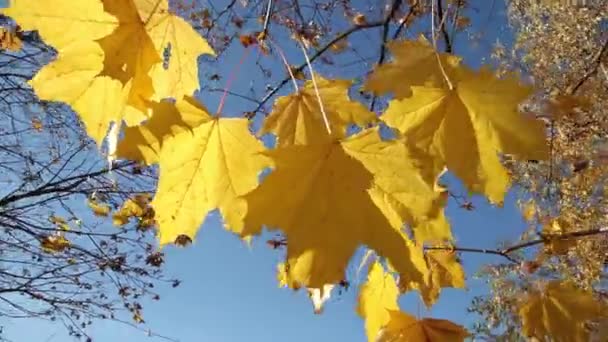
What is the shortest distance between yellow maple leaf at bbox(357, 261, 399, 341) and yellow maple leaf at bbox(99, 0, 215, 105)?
0.50 m

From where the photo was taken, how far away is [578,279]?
21.9ft

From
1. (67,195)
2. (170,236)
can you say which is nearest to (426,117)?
(170,236)

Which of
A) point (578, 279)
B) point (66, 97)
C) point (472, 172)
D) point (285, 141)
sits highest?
point (66, 97)

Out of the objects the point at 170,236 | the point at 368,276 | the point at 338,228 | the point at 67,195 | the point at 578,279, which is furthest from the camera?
the point at 578,279

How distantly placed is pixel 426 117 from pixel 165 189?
442mm

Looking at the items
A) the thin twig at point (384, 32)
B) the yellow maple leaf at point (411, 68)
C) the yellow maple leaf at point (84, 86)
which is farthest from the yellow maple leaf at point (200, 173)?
the thin twig at point (384, 32)

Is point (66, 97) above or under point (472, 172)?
above

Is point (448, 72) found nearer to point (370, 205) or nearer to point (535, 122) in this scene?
point (535, 122)

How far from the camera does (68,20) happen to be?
96cm

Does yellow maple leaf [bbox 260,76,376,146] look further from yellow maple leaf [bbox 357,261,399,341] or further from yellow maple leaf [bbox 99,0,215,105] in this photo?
yellow maple leaf [bbox 357,261,399,341]

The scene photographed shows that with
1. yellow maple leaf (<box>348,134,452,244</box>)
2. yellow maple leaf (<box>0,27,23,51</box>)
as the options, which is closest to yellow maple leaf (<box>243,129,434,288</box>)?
yellow maple leaf (<box>348,134,452,244</box>)

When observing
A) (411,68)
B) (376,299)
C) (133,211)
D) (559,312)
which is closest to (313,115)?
(411,68)

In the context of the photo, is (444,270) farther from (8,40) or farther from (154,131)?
(8,40)

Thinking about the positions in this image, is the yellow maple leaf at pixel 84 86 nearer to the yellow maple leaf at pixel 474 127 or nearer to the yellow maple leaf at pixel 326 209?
the yellow maple leaf at pixel 326 209
